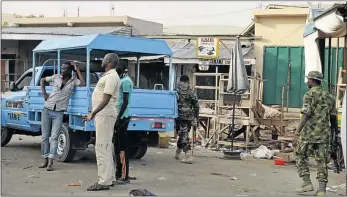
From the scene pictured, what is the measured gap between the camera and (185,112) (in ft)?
35.0

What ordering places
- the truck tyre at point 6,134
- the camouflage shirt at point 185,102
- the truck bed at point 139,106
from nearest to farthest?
the truck bed at point 139,106 → the camouflage shirt at point 185,102 → the truck tyre at point 6,134

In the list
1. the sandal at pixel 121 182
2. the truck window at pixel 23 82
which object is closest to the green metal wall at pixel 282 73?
the truck window at pixel 23 82

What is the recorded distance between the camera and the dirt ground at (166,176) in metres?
7.36

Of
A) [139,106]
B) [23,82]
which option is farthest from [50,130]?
[23,82]

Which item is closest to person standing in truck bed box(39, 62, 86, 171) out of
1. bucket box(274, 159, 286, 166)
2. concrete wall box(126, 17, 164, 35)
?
bucket box(274, 159, 286, 166)

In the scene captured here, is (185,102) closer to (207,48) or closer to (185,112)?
(185,112)

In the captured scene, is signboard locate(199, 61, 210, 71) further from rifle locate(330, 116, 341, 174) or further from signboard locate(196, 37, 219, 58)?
rifle locate(330, 116, 341, 174)

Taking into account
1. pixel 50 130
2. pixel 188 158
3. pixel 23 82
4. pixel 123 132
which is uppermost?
pixel 23 82

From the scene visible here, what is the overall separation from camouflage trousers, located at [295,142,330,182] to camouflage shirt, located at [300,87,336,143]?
0.34ft

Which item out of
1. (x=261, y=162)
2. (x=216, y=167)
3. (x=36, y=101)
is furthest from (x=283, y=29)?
(x=36, y=101)

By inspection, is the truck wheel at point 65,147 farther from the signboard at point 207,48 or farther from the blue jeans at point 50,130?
the signboard at point 207,48

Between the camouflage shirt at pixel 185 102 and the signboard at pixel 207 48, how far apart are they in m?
6.43

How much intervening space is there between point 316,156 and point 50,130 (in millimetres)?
4435

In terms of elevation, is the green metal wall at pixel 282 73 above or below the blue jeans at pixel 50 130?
above
